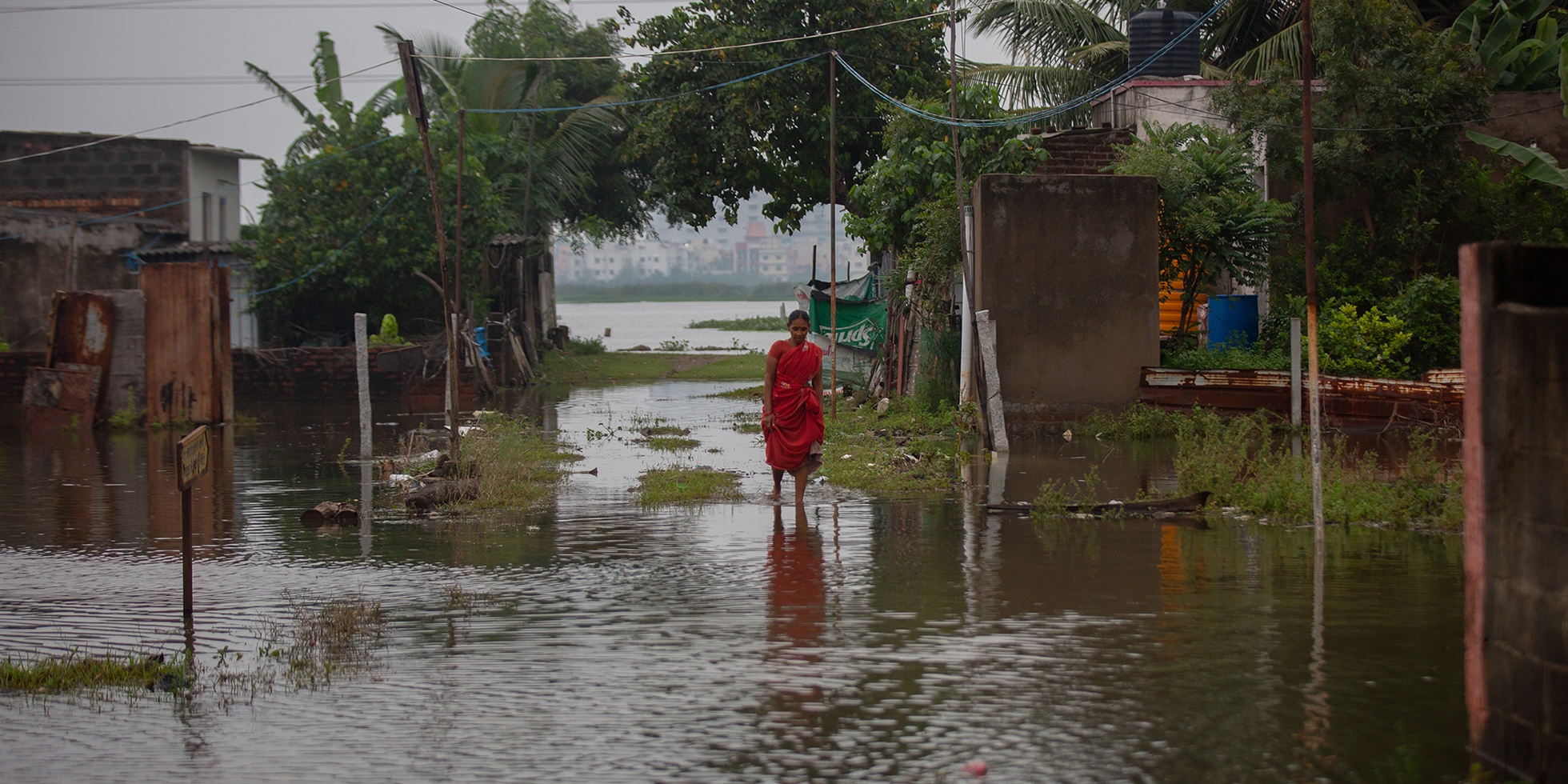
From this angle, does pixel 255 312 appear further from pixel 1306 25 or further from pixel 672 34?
pixel 1306 25

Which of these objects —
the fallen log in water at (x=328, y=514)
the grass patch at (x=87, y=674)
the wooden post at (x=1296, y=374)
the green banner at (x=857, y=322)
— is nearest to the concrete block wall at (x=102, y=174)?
the green banner at (x=857, y=322)

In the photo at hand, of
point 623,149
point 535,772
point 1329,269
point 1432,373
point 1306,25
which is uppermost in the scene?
point 623,149

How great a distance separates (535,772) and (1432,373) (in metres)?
12.2

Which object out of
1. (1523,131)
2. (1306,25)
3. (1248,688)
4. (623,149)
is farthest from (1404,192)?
(623,149)

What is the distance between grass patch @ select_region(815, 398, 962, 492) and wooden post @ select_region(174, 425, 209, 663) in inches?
238

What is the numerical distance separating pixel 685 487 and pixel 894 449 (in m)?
3.35

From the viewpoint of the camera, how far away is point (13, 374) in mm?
20594

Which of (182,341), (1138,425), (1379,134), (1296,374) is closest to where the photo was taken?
(1296,374)

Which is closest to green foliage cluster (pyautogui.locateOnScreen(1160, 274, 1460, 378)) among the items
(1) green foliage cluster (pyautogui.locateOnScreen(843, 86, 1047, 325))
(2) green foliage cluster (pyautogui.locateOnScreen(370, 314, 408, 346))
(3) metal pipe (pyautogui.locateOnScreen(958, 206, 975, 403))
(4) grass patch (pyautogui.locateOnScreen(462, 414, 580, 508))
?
(3) metal pipe (pyautogui.locateOnScreen(958, 206, 975, 403))

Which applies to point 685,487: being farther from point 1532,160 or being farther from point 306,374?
point 306,374

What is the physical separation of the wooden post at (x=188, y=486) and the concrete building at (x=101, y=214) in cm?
2021

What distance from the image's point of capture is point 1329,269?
16828mm

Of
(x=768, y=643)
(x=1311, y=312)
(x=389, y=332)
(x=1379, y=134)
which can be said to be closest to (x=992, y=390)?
(x=1311, y=312)

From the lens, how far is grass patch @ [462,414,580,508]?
11.2m
